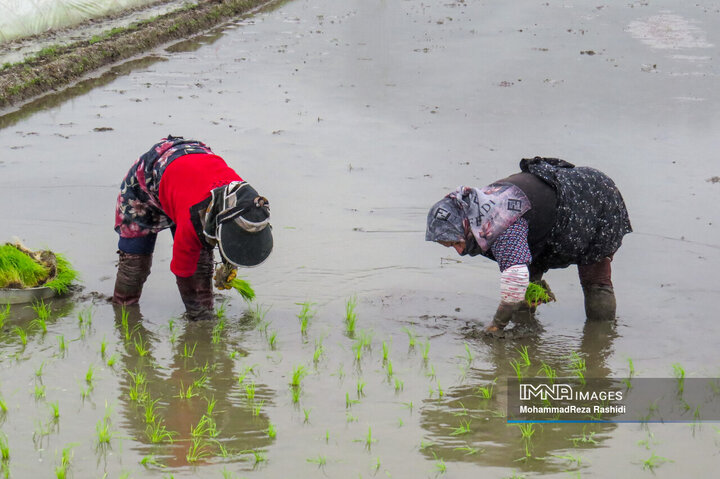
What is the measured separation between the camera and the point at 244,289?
4918mm

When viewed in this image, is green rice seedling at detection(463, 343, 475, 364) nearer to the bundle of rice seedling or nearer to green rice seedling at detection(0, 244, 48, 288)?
the bundle of rice seedling

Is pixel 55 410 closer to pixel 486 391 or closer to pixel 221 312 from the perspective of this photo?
pixel 221 312

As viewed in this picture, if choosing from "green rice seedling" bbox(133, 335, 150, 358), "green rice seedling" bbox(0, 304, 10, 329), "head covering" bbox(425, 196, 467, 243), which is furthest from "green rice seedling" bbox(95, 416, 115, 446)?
"head covering" bbox(425, 196, 467, 243)

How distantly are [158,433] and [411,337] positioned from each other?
156 cm

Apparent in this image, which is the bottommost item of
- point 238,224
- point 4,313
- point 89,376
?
point 89,376

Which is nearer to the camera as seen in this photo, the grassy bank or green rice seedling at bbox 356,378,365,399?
green rice seedling at bbox 356,378,365,399

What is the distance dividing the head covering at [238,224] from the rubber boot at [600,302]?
1837mm

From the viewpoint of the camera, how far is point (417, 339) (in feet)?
15.3

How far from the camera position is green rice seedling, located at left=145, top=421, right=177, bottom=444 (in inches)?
140

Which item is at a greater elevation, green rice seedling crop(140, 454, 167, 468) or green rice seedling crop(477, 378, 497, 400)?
green rice seedling crop(477, 378, 497, 400)

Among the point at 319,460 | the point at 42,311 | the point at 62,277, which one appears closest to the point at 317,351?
the point at 319,460

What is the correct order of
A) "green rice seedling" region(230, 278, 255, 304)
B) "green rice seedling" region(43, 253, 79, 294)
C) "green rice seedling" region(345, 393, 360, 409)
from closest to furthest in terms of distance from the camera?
"green rice seedling" region(345, 393, 360, 409) < "green rice seedling" region(230, 278, 255, 304) < "green rice seedling" region(43, 253, 79, 294)

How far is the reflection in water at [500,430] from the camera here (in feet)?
11.4

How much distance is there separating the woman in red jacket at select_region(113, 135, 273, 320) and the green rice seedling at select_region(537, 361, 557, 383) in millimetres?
1446
